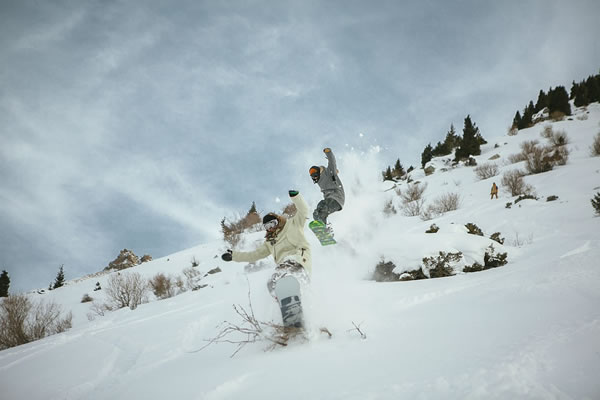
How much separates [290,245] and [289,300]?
85 centimetres

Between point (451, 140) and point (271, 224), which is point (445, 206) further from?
point (451, 140)

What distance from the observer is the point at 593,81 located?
31984 mm

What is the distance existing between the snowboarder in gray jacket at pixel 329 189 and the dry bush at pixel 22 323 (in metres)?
9.29

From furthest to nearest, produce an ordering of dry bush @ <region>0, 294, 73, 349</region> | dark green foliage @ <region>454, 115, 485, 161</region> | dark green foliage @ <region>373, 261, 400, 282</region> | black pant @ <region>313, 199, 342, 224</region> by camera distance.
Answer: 1. dark green foliage @ <region>454, 115, 485, 161</region>
2. dry bush @ <region>0, 294, 73, 349</region>
3. black pant @ <region>313, 199, 342, 224</region>
4. dark green foliage @ <region>373, 261, 400, 282</region>

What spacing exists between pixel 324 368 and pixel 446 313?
1.40 metres

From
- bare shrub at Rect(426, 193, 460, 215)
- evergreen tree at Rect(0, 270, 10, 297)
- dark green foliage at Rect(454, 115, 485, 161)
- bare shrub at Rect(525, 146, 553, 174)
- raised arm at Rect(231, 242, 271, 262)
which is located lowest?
bare shrub at Rect(426, 193, 460, 215)

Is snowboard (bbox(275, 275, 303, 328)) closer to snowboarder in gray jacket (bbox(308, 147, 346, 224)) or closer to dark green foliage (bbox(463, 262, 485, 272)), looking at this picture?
snowboarder in gray jacket (bbox(308, 147, 346, 224))

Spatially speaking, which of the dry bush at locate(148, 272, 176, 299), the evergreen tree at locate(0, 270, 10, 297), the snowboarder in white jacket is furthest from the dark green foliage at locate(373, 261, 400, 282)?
the evergreen tree at locate(0, 270, 10, 297)


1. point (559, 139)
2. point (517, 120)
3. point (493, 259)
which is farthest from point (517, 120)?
point (493, 259)

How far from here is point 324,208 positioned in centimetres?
590

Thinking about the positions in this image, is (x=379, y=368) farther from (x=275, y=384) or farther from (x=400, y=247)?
(x=400, y=247)

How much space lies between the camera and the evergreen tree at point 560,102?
99.8 feet

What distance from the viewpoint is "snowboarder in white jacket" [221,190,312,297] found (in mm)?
2846

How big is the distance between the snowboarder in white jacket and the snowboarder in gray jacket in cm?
228
